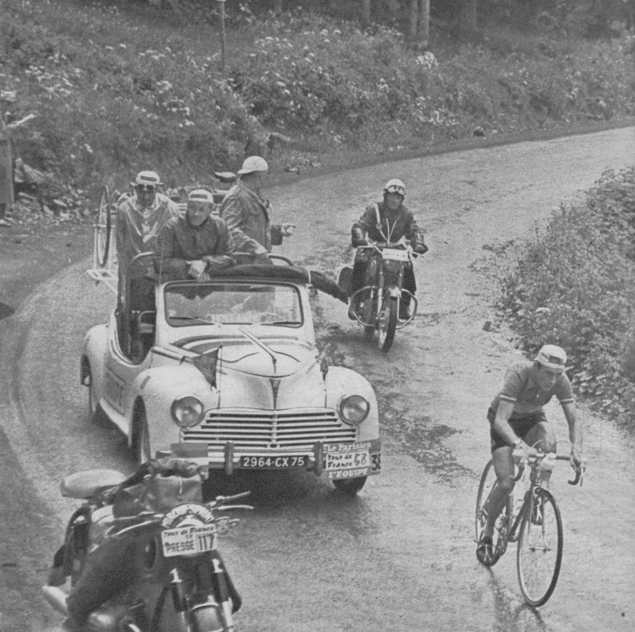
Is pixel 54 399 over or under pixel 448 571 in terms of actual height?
over

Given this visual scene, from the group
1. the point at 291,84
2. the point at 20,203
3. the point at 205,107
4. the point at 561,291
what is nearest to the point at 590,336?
the point at 561,291

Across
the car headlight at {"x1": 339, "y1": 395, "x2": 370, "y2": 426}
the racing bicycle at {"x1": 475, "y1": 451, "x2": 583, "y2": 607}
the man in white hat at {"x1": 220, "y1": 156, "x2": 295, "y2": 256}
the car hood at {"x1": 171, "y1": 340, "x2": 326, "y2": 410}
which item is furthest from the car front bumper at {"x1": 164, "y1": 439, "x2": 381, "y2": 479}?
the man in white hat at {"x1": 220, "y1": 156, "x2": 295, "y2": 256}

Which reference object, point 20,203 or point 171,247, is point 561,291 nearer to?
point 171,247

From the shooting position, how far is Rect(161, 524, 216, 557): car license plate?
6402 mm

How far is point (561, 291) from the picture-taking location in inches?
711

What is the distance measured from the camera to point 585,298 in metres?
17.5

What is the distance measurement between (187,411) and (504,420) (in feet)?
8.04

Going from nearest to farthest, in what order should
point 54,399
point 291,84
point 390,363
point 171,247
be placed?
1. point 171,247
2. point 54,399
3. point 390,363
4. point 291,84

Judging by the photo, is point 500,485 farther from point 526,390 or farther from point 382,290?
point 382,290

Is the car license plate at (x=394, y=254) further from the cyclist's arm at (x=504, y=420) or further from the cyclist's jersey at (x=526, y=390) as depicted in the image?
the cyclist's arm at (x=504, y=420)

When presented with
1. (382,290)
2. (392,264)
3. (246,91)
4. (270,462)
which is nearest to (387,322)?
(382,290)

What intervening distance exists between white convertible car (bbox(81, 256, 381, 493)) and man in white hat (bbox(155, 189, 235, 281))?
0.39 metres

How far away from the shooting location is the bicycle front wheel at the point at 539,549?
349 inches

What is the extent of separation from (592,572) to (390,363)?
6.01m
